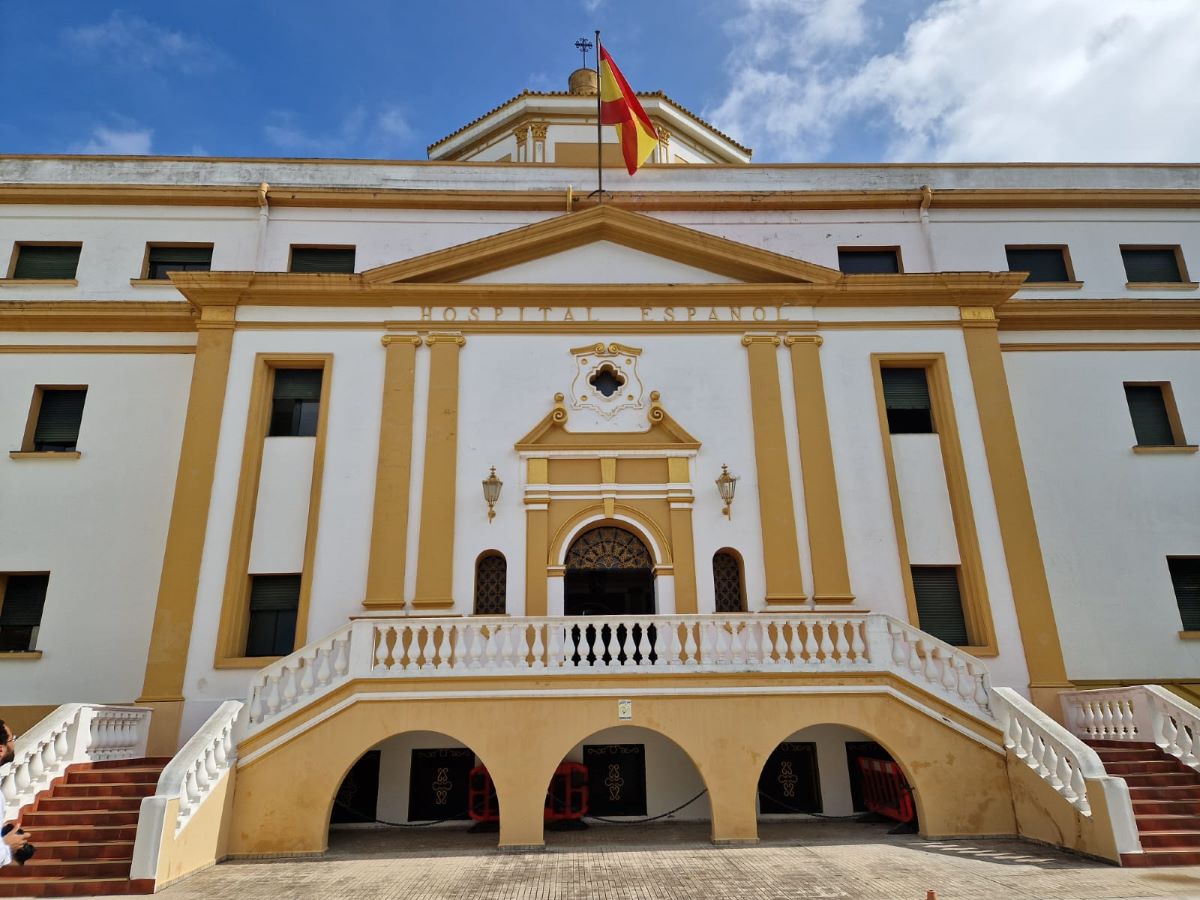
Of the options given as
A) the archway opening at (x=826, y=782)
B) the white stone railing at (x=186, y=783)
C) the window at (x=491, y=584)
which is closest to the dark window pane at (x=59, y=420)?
the white stone railing at (x=186, y=783)

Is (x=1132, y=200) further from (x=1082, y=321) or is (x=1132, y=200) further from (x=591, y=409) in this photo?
(x=591, y=409)

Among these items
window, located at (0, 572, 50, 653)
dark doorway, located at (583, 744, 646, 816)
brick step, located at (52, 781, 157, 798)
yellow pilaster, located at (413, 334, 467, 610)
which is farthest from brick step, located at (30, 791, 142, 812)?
dark doorway, located at (583, 744, 646, 816)

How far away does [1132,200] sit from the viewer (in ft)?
53.6

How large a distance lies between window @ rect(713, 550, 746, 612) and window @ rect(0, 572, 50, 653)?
11.2 meters

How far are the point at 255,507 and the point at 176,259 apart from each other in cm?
584

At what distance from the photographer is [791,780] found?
40.5 feet

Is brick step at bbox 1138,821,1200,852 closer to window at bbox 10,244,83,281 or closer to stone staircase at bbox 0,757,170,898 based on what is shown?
stone staircase at bbox 0,757,170,898

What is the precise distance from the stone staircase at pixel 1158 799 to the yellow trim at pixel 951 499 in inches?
91.0

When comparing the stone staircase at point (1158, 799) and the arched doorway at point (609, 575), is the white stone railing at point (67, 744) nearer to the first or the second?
the arched doorway at point (609, 575)

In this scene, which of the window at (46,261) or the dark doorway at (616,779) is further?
the window at (46,261)

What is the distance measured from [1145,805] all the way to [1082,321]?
9394 millimetres

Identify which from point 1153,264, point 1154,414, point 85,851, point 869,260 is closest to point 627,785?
point 85,851

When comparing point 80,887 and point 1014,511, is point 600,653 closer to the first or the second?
point 80,887

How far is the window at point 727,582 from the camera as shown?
42.5ft
